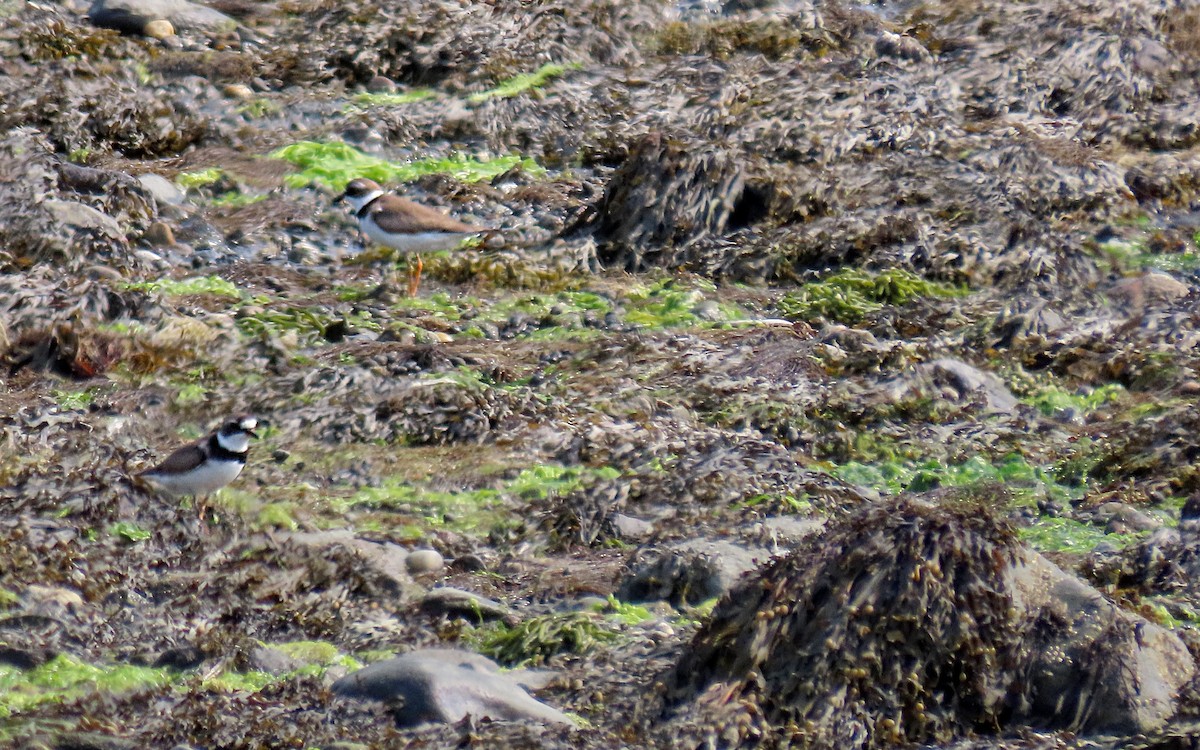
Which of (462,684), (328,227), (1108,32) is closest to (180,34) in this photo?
(328,227)

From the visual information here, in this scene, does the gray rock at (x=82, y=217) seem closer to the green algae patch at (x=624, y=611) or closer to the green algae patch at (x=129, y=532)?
the green algae patch at (x=129, y=532)

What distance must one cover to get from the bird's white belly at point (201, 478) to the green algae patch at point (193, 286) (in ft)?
8.99

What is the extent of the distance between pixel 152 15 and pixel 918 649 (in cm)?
1000

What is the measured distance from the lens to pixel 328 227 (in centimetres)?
1104

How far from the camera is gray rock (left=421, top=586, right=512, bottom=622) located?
250 inches

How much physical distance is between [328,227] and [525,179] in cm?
173

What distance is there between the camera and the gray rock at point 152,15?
514 inches

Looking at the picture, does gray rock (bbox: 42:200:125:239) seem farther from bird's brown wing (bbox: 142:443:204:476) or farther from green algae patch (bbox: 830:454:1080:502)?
green algae patch (bbox: 830:454:1080:502)

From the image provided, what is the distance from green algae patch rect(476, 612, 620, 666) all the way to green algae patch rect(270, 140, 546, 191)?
6.04 meters

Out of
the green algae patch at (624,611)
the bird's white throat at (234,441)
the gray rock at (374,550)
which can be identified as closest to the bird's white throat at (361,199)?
the bird's white throat at (234,441)

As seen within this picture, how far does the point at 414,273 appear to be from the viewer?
10.2m

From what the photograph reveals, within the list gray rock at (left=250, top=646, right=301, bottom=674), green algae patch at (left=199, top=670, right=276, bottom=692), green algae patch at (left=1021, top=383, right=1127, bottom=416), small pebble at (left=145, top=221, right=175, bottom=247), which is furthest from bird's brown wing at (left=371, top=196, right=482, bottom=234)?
green algae patch at (left=199, top=670, right=276, bottom=692)

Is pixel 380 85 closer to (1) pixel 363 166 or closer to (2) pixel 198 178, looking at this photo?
(1) pixel 363 166

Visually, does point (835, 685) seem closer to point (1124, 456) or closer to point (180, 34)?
point (1124, 456)
